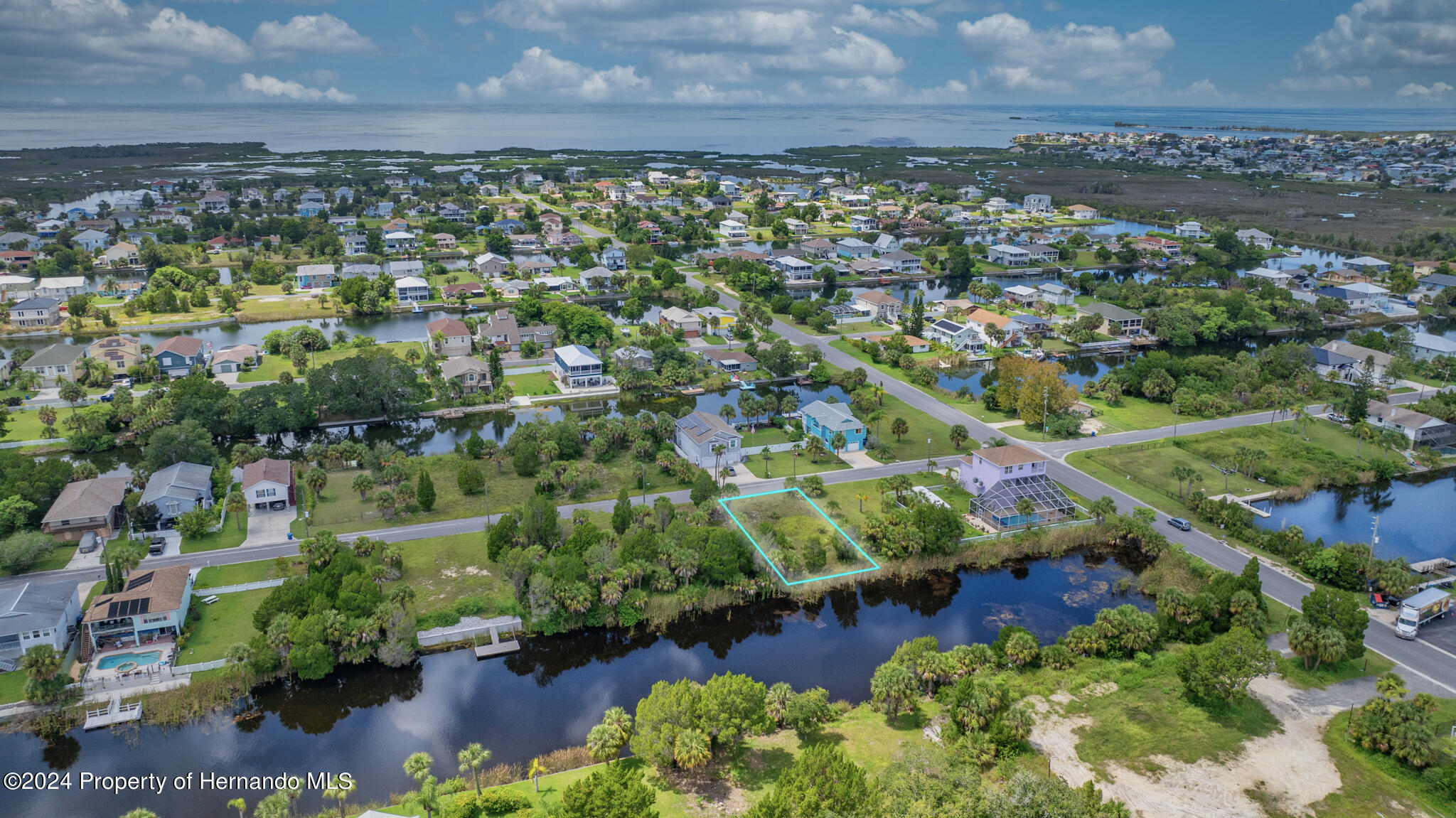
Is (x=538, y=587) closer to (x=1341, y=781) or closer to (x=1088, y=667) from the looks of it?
(x=1088, y=667)

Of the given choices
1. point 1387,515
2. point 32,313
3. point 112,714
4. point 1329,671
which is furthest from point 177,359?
point 1387,515

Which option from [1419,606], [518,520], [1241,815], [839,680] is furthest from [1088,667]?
[518,520]

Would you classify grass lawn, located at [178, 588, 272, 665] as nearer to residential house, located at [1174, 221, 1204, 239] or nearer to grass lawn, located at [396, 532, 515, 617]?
grass lawn, located at [396, 532, 515, 617]

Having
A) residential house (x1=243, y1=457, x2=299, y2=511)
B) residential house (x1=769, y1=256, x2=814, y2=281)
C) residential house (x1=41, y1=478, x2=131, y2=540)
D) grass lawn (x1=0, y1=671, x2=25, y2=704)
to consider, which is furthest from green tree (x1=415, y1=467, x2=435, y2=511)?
residential house (x1=769, y1=256, x2=814, y2=281)

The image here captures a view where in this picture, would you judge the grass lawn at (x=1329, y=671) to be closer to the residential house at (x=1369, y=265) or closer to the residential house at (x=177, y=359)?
the residential house at (x=177, y=359)

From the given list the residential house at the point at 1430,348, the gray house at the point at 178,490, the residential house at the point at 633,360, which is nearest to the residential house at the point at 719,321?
the residential house at the point at 633,360

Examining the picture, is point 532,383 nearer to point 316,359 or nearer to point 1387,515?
point 316,359
